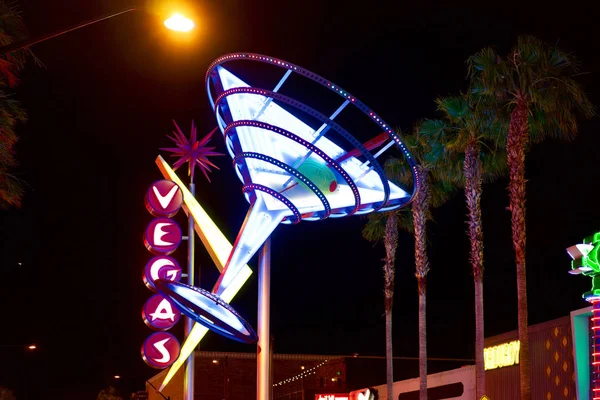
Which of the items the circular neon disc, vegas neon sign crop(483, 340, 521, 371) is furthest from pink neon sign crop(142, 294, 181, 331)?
vegas neon sign crop(483, 340, 521, 371)

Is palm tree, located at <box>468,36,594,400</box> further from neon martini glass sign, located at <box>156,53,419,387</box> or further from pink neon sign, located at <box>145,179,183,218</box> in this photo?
pink neon sign, located at <box>145,179,183,218</box>

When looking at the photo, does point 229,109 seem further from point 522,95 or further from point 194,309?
point 522,95

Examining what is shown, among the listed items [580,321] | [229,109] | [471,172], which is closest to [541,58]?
[471,172]

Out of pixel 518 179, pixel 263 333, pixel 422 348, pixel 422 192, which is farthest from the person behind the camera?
pixel 422 192

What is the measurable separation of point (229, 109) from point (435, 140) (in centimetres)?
1011

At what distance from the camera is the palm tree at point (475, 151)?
2877 centimetres

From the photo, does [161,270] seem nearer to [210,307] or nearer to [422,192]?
[210,307]

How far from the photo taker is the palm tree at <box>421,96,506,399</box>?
28766 mm

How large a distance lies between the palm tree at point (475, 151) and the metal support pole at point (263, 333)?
7.56 metres

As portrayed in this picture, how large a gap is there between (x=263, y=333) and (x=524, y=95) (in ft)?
34.8

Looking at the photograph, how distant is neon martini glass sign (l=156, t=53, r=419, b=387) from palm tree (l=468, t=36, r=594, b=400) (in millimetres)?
3536

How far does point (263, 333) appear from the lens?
1011 inches

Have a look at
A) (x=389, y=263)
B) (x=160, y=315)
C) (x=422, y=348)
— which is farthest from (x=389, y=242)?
(x=160, y=315)

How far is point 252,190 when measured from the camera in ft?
83.3
